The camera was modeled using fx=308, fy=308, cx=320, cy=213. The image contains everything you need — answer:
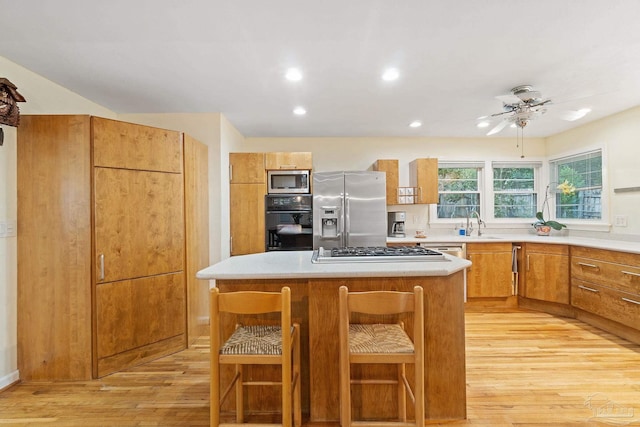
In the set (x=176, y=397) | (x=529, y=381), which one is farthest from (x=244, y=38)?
(x=529, y=381)

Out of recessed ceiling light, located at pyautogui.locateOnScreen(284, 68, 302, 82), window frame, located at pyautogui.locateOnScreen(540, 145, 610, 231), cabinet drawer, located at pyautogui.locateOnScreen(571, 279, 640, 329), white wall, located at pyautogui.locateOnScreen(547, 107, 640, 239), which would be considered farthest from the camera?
window frame, located at pyautogui.locateOnScreen(540, 145, 610, 231)

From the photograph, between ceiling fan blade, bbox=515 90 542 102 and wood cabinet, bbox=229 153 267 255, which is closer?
ceiling fan blade, bbox=515 90 542 102

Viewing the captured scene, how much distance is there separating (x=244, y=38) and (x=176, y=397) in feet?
8.07

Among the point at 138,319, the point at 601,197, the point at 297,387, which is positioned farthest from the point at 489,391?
the point at 601,197

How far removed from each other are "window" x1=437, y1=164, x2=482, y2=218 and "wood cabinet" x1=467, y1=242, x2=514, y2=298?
91 cm

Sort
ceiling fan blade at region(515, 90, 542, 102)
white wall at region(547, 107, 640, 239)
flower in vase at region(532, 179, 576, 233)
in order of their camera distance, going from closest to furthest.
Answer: ceiling fan blade at region(515, 90, 542, 102) < white wall at region(547, 107, 640, 239) < flower in vase at region(532, 179, 576, 233)

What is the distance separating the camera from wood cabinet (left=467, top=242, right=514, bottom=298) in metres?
3.89

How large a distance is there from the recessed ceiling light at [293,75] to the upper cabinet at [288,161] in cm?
140

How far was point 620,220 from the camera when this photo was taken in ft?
Answer: 11.6

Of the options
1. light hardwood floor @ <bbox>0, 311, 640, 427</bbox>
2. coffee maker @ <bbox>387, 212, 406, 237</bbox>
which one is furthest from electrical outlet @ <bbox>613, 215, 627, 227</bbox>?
coffee maker @ <bbox>387, 212, 406, 237</bbox>

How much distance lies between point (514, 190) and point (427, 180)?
1.51m

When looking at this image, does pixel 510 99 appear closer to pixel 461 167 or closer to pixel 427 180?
pixel 427 180

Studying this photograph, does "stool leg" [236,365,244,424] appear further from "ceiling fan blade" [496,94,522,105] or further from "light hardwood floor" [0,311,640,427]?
"ceiling fan blade" [496,94,522,105]

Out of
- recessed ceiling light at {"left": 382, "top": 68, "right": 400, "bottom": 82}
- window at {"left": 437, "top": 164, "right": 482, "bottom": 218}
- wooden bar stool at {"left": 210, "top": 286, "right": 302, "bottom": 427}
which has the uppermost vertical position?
recessed ceiling light at {"left": 382, "top": 68, "right": 400, "bottom": 82}
